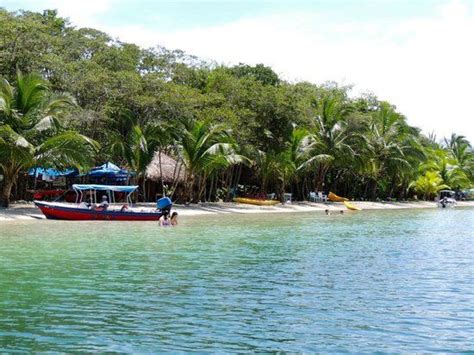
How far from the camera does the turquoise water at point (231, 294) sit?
8.32m

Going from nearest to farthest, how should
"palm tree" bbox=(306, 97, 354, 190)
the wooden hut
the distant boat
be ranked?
the distant boat, the wooden hut, "palm tree" bbox=(306, 97, 354, 190)

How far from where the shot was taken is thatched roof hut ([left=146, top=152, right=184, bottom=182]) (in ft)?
125

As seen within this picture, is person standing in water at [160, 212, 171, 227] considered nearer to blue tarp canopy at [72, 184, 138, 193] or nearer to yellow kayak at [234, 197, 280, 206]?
blue tarp canopy at [72, 184, 138, 193]

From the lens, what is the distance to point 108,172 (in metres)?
33.8

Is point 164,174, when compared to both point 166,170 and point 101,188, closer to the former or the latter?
point 166,170

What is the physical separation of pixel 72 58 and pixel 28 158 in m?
14.7

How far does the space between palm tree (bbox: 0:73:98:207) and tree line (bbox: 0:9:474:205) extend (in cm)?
5

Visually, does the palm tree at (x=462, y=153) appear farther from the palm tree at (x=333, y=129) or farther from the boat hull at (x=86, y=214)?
the boat hull at (x=86, y=214)

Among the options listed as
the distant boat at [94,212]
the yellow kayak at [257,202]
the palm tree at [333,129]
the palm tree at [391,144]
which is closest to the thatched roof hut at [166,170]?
the yellow kayak at [257,202]

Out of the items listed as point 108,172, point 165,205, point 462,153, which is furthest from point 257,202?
point 462,153

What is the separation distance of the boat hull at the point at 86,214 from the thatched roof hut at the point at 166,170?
10402mm

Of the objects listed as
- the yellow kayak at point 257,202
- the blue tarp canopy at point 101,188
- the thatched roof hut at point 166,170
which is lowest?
the yellow kayak at point 257,202

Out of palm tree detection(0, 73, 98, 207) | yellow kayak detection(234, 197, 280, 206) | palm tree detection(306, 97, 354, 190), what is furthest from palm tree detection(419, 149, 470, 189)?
palm tree detection(0, 73, 98, 207)

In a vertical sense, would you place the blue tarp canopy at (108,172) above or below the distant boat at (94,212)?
above
